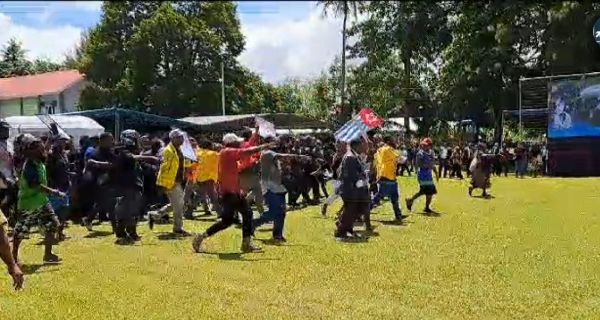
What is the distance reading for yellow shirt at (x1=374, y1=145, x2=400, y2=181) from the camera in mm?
14925

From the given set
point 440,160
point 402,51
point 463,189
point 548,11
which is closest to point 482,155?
point 463,189

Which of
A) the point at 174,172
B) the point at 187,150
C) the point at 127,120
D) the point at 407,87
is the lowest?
the point at 174,172

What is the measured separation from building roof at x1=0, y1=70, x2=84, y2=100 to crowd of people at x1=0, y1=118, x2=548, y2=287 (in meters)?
4.17

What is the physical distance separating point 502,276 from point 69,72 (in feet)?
156

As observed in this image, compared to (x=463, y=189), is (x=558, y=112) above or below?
above

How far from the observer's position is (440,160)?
1422 inches

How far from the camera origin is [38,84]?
36.7 meters

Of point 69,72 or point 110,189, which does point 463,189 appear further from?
point 69,72

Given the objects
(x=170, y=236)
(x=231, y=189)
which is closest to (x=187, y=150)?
(x=170, y=236)

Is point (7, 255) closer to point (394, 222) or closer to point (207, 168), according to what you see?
point (207, 168)

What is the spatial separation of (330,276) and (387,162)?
19.9ft

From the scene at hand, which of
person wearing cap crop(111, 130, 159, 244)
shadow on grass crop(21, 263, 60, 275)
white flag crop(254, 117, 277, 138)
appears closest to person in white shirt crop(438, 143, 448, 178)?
white flag crop(254, 117, 277, 138)

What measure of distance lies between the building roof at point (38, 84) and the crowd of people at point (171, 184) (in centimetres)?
417

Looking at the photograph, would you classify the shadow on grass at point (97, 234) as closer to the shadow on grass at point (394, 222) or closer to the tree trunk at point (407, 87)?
the shadow on grass at point (394, 222)
